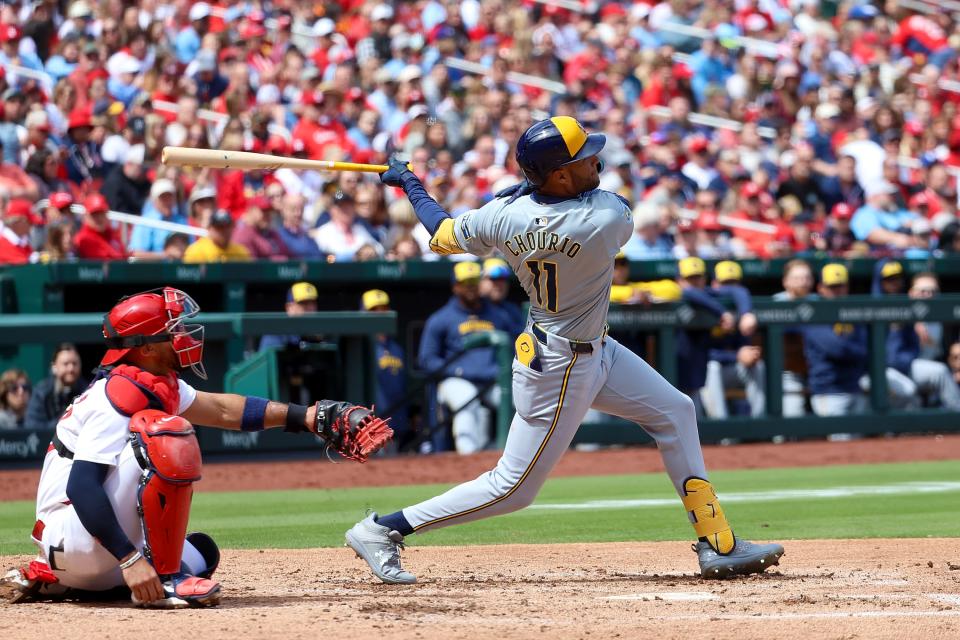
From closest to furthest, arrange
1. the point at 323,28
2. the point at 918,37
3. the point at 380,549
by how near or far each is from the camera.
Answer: the point at 380,549
the point at 323,28
the point at 918,37

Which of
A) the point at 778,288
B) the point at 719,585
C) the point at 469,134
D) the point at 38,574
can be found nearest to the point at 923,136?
the point at 778,288

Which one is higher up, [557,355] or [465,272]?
[557,355]

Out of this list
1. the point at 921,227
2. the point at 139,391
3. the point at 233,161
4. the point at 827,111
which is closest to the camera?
the point at 139,391

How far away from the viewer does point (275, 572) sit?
5.87 metres

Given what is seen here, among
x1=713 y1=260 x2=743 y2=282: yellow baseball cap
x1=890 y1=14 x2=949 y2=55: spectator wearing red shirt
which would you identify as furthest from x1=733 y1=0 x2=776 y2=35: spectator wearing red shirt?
x1=713 y1=260 x2=743 y2=282: yellow baseball cap

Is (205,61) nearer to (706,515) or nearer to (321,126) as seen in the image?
(321,126)

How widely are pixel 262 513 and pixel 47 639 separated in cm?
438

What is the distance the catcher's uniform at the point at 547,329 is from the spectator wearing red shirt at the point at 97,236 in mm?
6644

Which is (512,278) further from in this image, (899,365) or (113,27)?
(113,27)

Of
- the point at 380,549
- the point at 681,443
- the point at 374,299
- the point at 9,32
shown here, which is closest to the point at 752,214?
the point at 374,299

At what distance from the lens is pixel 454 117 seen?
49.3ft

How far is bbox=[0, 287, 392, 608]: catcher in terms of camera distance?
454cm

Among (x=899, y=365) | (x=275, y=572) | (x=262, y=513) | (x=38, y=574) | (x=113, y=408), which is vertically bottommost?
(x=899, y=365)

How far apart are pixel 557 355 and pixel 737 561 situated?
3.46 feet
